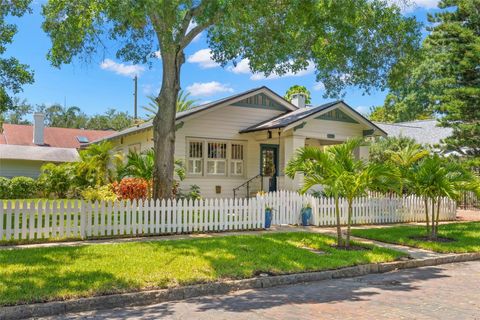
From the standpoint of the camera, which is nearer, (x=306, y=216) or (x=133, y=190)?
(x=306, y=216)

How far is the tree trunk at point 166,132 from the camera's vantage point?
13.8 meters

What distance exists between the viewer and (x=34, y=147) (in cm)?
3375

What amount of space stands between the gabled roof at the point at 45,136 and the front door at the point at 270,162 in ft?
76.9

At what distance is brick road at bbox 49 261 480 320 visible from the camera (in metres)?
5.91

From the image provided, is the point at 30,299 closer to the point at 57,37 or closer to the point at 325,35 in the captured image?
the point at 57,37

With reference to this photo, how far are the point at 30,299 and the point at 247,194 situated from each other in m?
14.9

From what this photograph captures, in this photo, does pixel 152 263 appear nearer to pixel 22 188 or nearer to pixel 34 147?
pixel 22 188

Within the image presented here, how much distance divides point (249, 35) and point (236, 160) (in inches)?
307

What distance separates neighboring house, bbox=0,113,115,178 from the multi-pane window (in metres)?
16.0

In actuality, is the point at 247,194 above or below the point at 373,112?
below

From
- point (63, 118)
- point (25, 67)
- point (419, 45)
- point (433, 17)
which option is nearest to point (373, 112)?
point (433, 17)

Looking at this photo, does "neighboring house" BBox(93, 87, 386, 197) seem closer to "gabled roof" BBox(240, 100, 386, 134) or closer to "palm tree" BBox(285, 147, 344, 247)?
"gabled roof" BBox(240, 100, 386, 134)

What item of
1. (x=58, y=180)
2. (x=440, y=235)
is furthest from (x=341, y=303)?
(x=58, y=180)

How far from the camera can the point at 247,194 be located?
20578mm
